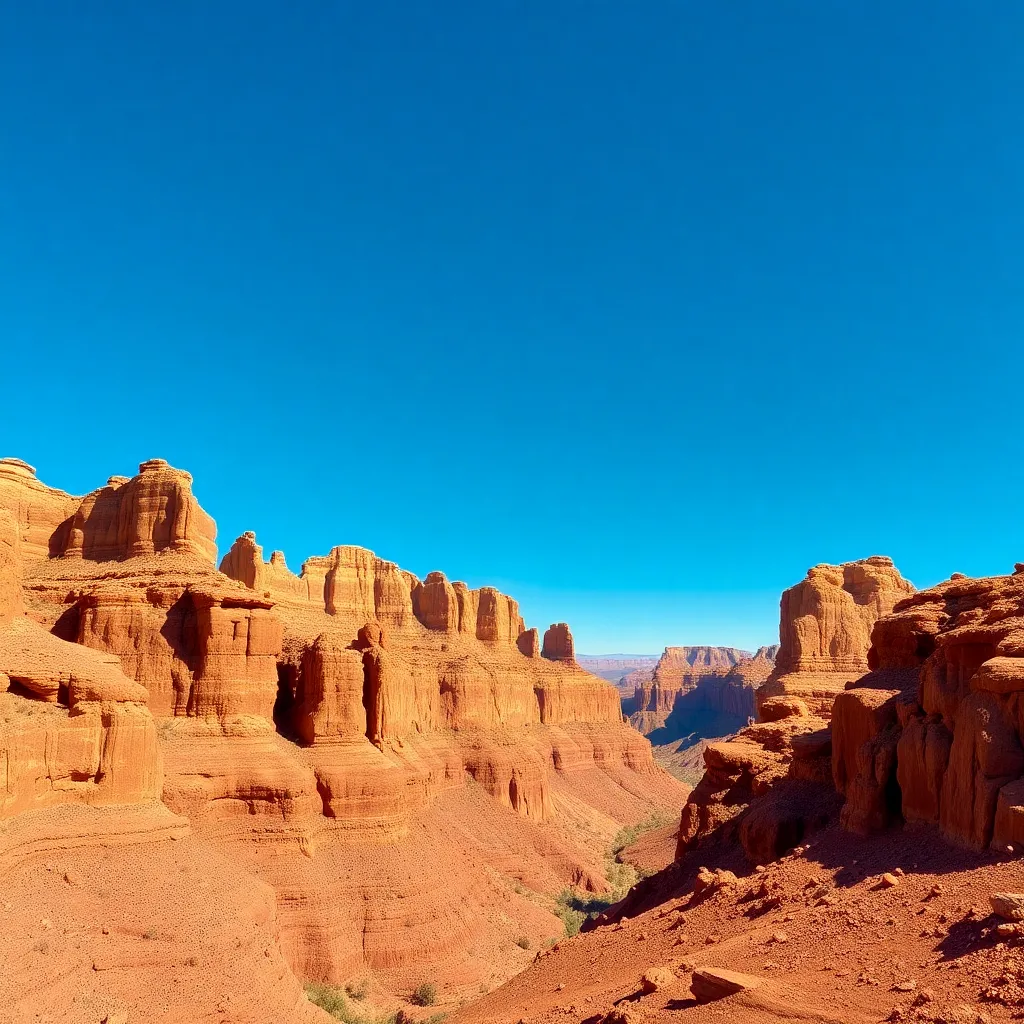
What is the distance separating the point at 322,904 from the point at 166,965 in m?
11.8

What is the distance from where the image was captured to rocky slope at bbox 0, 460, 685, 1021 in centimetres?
2608

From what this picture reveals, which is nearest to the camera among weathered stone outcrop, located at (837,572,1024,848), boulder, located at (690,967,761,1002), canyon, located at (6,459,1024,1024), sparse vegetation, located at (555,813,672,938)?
boulder, located at (690,967,761,1002)

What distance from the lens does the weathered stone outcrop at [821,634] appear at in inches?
2319

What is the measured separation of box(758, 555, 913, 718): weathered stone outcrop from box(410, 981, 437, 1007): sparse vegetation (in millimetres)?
33854

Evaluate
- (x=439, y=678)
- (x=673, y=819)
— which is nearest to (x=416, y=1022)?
(x=439, y=678)

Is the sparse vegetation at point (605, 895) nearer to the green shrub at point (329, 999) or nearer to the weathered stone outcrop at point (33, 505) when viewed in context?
the green shrub at point (329, 999)

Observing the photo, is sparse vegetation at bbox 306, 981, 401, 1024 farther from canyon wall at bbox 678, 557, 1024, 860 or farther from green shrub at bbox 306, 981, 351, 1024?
canyon wall at bbox 678, 557, 1024, 860

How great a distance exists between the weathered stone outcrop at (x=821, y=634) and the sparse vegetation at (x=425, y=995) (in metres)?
33.9

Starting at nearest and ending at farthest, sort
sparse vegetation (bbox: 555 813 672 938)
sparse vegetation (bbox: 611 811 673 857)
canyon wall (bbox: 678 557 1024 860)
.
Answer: canyon wall (bbox: 678 557 1024 860)
sparse vegetation (bbox: 555 813 672 938)
sparse vegetation (bbox: 611 811 673 857)

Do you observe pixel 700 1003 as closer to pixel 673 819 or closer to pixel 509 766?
pixel 509 766

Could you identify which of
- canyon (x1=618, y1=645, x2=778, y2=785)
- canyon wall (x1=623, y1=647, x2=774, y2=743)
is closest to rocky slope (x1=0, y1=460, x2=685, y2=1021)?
canyon (x1=618, y1=645, x2=778, y2=785)

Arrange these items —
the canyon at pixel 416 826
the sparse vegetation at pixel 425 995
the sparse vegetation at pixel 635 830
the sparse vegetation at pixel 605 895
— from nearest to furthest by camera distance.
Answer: the canyon at pixel 416 826 → the sparse vegetation at pixel 425 995 → the sparse vegetation at pixel 605 895 → the sparse vegetation at pixel 635 830

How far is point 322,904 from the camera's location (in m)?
33.8

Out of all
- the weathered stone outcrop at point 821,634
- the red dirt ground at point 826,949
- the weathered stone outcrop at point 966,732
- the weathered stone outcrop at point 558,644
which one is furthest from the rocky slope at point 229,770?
the weathered stone outcrop at point 558,644
